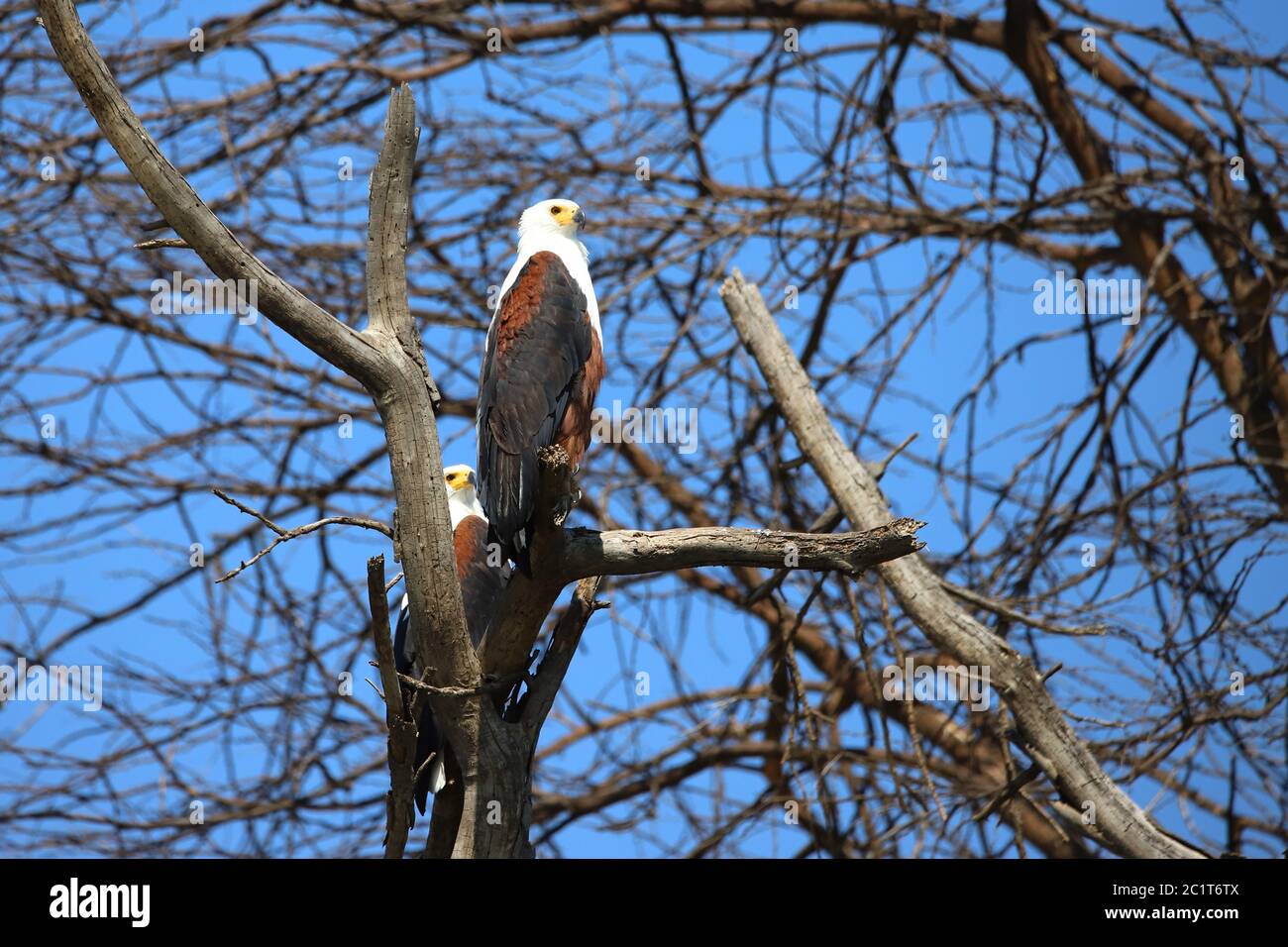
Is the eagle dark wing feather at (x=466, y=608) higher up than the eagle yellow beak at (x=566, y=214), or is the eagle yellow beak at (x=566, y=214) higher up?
the eagle yellow beak at (x=566, y=214)

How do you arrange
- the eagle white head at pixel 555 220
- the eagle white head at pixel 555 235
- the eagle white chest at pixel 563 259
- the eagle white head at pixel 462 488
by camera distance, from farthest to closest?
1. the eagle white head at pixel 462 488
2. the eagle white head at pixel 555 220
3. the eagle white head at pixel 555 235
4. the eagle white chest at pixel 563 259

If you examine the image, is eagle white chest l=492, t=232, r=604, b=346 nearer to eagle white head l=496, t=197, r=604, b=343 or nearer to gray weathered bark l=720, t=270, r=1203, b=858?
eagle white head l=496, t=197, r=604, b=343

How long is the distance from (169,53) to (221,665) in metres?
3.32

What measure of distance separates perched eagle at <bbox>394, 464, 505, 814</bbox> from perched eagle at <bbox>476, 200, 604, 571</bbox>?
422 millimetres

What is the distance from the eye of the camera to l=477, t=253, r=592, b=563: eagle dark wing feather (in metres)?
4.05

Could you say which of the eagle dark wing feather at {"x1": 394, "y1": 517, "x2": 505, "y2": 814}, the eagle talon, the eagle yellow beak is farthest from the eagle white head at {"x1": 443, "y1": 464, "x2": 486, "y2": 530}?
the eagle talon

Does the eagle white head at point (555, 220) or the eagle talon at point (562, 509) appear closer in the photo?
the eagle talon at point (562, 509)

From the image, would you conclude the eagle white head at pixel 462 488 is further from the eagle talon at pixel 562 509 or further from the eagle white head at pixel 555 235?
the eagle talon at pixel 562 509

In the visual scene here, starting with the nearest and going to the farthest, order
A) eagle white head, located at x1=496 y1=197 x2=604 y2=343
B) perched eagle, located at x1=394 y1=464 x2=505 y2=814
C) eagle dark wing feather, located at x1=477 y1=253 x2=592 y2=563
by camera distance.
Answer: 1. eagle dark wing feather, located at x1=477 y1=253 x2=592 y2=563
2. perched eagle, located at x1=394 y1=464 x2=505 y2=814
3. eagle white head, located at x1=496 y1=197 x2=604 y2=343

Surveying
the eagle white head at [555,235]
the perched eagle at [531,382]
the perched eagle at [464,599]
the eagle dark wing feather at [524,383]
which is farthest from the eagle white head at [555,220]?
the perched eagle at [464,599]

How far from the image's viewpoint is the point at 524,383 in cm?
441

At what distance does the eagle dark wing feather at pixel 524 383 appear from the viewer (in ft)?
13.3

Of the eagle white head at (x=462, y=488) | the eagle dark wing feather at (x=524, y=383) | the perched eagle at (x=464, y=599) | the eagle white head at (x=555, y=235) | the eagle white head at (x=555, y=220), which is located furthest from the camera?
the eagle white head at (x=462, y=488)
